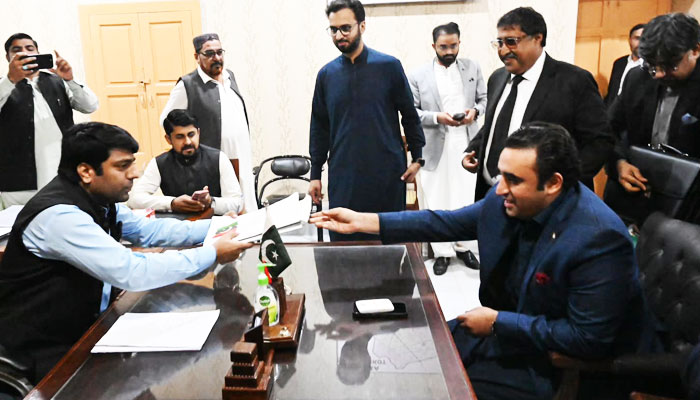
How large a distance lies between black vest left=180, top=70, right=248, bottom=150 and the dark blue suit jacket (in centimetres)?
234

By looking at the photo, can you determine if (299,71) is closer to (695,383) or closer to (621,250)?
(621,250)

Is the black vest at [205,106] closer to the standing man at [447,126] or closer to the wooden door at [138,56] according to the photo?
the standing man at [447,126]

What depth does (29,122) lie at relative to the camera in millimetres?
3143

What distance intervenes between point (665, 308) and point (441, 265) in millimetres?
2198

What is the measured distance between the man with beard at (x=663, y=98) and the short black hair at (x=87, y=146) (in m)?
1.83

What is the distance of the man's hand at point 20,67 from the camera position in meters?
2.93

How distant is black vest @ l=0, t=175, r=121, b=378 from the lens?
155cm

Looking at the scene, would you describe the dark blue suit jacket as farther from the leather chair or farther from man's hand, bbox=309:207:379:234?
man's hand, bbox=309:207:379:234

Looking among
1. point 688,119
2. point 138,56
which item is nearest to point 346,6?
point 688,119

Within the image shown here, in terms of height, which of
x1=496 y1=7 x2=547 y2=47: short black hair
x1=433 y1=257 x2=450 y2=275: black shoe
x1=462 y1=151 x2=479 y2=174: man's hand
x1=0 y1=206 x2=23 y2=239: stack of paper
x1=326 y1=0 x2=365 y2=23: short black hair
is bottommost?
x1=433 y1=257 x2=450 y2=275: black shoe

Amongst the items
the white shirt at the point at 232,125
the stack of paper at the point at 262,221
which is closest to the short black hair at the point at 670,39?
the stack of paper at the point at 262,221

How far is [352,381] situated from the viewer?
1.21m

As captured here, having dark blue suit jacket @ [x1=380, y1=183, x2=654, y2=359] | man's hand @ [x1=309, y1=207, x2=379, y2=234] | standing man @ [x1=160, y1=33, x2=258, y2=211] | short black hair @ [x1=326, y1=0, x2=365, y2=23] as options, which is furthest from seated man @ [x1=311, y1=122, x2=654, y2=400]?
standing man @ [x1=160, y1=33, x2=258, y2=211]

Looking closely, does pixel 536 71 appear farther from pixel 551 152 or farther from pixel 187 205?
pixel 187 205
